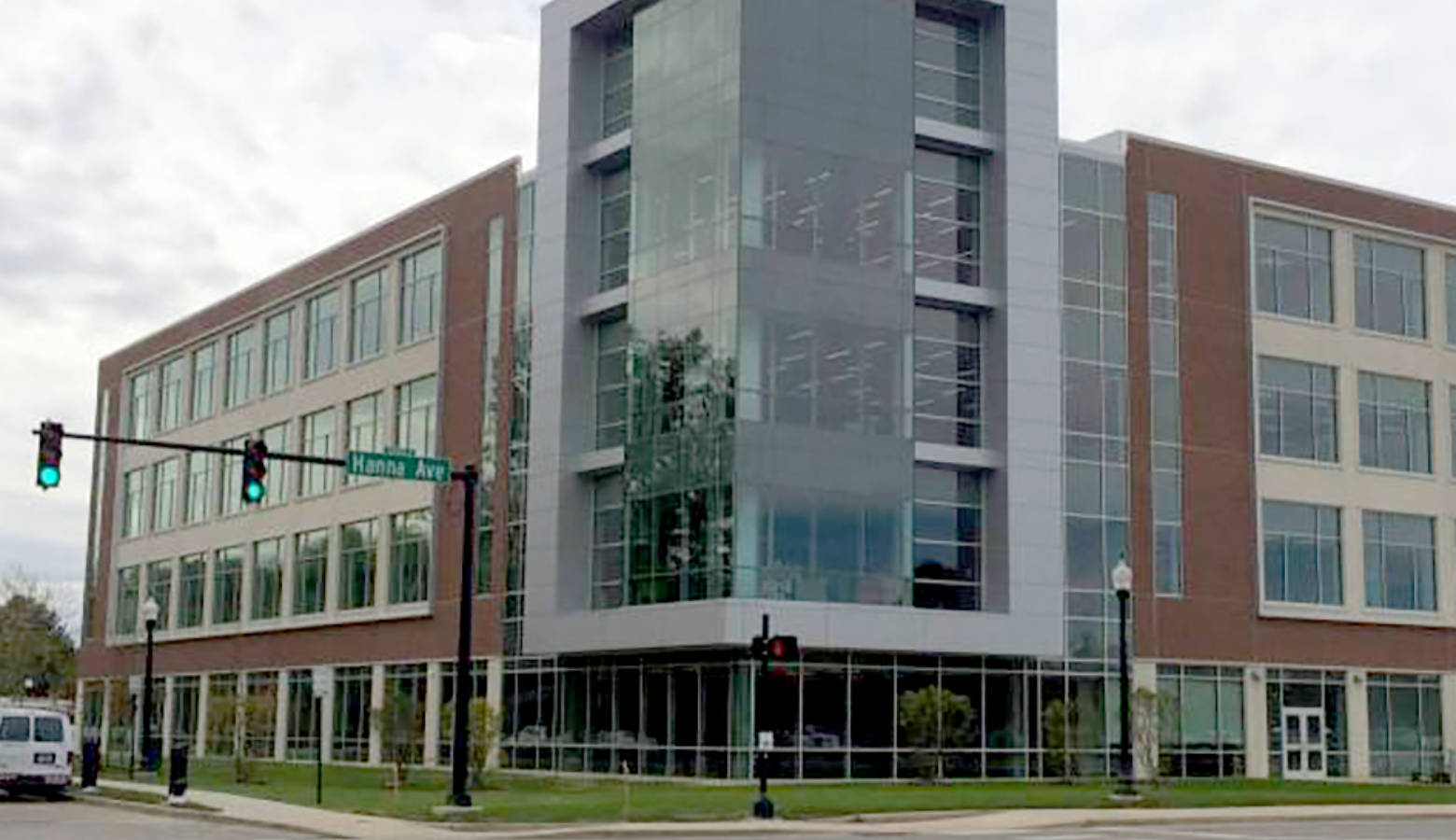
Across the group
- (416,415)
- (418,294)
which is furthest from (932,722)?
(418,294)

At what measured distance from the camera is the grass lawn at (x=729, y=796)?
36.4 meters

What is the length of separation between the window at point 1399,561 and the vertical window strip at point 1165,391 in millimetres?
8016

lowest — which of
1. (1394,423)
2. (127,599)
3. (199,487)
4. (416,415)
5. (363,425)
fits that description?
(127,599)

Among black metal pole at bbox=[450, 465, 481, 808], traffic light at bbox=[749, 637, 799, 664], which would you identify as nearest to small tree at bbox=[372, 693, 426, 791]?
black metal pole at bbox=[450, 465, 481, 808]

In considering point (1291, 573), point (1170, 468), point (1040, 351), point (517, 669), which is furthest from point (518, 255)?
point (1291, 573)

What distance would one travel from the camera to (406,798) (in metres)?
40.3

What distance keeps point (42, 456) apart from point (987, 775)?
29.8m

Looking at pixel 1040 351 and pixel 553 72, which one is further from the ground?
pixel 553 72

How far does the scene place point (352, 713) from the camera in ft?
222

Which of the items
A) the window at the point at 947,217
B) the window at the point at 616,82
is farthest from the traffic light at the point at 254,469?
the window at the point at 616,82

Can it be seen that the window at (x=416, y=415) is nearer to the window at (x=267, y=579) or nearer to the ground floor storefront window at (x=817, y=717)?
the ground floor storefront window at (x=817, y=717)

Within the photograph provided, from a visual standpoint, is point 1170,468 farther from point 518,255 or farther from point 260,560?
point 260,560

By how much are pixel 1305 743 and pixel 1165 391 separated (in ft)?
38.3

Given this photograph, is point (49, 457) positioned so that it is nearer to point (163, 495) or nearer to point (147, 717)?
point (147, 717)
